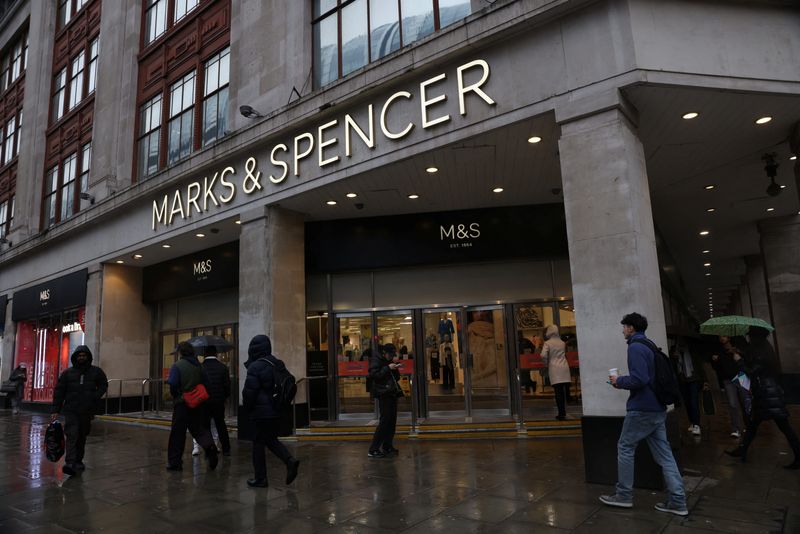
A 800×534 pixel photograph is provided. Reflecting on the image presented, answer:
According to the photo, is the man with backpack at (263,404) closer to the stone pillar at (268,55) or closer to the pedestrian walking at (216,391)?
the pedestrian walking at (216,391)

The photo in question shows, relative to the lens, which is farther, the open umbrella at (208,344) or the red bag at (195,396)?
the open umbrella at (208,344)

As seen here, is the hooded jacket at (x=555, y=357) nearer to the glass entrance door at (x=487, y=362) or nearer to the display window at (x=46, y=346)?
the glass entrance door at (x=487, y=362)

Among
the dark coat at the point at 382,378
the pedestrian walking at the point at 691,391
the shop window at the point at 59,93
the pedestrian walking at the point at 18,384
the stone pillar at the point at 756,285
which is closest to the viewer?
the dark coat at the point at 382,378

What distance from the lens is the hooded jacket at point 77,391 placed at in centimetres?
761

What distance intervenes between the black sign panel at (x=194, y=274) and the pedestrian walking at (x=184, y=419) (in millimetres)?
5912

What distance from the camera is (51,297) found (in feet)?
60.0

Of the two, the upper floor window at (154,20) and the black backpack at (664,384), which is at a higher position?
the upper floor window at (154,20)

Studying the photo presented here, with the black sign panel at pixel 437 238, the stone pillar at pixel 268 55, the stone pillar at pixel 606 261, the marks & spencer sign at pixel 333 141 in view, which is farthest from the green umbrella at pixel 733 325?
the stone pillar at pixel 268 55

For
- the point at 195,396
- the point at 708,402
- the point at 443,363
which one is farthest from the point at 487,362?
the point at 195,396

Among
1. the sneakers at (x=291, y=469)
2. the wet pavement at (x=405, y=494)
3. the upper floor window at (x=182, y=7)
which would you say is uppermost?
the upper floor window at (x=182, y=7)

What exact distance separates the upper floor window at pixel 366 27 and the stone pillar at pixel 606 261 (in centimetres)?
405

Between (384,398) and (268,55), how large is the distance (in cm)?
799

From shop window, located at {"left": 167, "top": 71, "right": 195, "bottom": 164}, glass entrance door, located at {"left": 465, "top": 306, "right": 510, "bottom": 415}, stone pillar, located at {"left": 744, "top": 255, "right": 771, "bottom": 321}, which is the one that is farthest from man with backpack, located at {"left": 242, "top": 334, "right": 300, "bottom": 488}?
stone pillar, located at {"left": 744, "top": 255, "right": 771, "bottom": 321}

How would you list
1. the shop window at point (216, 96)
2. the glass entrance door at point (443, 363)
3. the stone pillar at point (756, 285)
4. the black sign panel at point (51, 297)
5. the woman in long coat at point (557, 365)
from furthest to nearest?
the stone pillar at point (756, 285) < the black sign panel at point (51, 297) < the shop window at point (216, 96) < the glass entrance door at point (443, 363) < the woman in long coat at point (557, 365)
